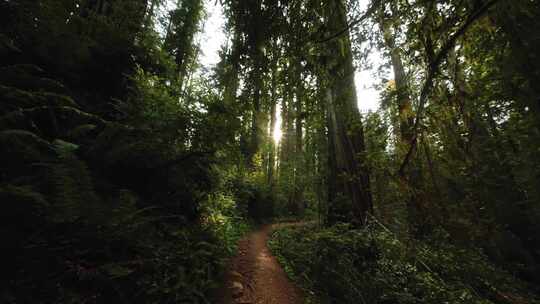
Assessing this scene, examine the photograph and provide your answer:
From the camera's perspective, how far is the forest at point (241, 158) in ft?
6.28

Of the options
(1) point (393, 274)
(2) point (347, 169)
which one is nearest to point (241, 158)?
(2) point (347, 169)

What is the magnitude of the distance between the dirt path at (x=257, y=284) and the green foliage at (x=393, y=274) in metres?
0.33

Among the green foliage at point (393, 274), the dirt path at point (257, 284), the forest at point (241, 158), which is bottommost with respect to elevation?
the dirt path at point (257, 284)

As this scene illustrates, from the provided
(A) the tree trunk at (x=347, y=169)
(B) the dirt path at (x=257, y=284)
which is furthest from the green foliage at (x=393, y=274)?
(A) the tree trunk at (x=347, y=169)

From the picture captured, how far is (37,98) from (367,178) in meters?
5.79

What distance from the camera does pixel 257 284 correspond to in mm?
3820

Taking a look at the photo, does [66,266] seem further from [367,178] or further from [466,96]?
[367,178]

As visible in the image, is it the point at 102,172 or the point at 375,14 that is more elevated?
the point at 375,14

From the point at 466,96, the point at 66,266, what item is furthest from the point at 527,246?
the point at 66,266

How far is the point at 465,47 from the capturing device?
2.23 m

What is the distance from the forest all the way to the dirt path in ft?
0.12

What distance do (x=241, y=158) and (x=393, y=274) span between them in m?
3.48

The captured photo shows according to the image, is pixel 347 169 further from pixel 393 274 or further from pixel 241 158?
pixel 241 158

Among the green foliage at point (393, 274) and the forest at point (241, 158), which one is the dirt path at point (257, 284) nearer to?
the forest at point (241, 158)
